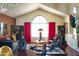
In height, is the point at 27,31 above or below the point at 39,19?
below

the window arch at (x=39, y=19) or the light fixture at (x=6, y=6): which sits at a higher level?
the light fixture at (x=6, y=6)

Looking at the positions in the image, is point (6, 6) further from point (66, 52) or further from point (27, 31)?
point (66, 52)

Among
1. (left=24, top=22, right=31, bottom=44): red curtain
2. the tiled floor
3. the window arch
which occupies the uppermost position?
the window arch

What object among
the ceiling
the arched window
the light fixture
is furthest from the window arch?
the light fixture

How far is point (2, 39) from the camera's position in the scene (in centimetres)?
262

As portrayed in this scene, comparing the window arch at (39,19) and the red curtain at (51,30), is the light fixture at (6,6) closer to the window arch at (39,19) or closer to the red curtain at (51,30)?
the window arch at (39,19)

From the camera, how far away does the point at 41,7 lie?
264cm

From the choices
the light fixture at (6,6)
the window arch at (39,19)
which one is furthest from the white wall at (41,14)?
the light fixture at (6,6)

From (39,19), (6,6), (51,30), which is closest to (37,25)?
(39,19)

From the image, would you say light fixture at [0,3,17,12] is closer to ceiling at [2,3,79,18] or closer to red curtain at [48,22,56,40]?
ceiling at [2,3,79,18]

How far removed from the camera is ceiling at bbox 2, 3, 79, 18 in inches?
104

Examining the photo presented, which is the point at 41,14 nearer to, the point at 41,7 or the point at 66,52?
the point at 41,7

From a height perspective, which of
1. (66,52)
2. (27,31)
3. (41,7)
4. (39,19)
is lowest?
(66,52)

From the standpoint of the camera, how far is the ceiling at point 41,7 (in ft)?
8.66
